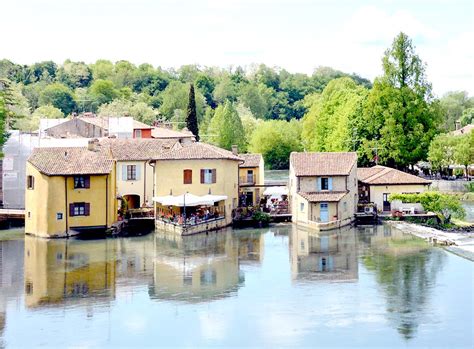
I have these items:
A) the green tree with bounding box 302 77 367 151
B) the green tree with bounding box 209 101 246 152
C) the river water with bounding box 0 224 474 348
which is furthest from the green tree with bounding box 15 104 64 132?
the river water with bounding box 0 224 474 348

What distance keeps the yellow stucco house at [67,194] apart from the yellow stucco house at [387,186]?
15.9m

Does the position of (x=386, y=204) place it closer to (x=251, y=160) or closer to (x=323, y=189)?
(x=323, y=189)

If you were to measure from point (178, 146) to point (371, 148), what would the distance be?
69.8 feet

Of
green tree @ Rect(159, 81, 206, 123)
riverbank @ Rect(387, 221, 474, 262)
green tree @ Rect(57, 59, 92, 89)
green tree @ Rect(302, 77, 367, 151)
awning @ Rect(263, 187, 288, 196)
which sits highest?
green tree @ Rect(57, 59, 92, 89)

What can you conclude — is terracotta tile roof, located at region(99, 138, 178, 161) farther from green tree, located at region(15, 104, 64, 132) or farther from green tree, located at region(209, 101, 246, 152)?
green tree, located at region(209, 101, 246, 152)

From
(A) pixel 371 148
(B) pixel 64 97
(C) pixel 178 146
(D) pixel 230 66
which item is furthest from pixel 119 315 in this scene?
(D) pixel 230 66

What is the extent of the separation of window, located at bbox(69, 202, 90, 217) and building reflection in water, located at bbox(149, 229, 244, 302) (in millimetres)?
3995

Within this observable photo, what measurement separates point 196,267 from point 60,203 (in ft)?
38.0

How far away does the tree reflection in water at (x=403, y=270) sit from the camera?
24.4 metres

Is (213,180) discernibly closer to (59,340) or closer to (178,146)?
(178,146)

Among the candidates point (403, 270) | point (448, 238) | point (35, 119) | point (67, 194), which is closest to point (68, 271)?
point (67, 194)

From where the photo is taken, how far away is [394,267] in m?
32.0

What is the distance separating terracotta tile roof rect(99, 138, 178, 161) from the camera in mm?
46469

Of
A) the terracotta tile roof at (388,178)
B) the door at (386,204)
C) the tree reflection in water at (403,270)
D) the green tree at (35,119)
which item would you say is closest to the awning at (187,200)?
the tree reflection in water at (403,270)
